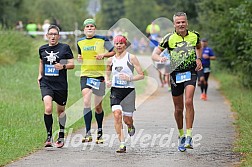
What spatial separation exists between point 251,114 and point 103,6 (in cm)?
7568

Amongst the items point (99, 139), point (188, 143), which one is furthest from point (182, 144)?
point (99, 139)

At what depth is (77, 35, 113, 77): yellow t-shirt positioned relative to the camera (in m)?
13.2

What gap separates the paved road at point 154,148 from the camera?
10766mm

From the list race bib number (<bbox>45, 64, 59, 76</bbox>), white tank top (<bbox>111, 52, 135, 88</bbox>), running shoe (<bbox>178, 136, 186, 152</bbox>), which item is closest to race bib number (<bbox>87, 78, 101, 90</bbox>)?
race bib number (<bbox>45, 64, 59, 76</bbox>)

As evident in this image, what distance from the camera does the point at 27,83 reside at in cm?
2350

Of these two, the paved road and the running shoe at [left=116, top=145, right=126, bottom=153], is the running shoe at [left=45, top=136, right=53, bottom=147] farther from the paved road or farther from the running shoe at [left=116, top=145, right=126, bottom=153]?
the running shoe at [left=116, top=145, right=126, bottom=153]

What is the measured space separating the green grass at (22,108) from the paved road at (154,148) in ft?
1.53

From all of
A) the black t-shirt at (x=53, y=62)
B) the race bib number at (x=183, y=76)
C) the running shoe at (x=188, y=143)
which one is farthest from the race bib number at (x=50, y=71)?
the running shoe at (x=188, y=143)

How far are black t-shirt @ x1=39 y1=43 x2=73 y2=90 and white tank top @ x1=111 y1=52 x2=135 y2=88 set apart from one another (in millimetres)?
968

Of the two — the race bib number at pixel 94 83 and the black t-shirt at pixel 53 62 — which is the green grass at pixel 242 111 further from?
the black t-shirt at pixel 53 62

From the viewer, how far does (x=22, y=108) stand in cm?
1761

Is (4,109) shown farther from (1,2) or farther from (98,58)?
(1,2)

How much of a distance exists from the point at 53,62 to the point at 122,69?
1250 millimetres

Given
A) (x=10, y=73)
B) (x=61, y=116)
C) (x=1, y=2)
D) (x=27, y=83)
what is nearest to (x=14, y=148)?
(x=61, y=116)
